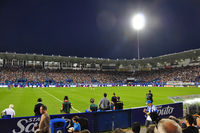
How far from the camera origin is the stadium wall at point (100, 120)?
7043 millimetres

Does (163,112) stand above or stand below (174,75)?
below

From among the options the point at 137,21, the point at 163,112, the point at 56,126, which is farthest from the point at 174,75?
the point at 56,126

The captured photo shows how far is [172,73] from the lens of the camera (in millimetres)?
70125

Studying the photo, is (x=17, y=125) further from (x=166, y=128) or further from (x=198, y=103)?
(x=198, y=103)

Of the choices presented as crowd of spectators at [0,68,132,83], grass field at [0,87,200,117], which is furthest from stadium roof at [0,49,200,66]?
grass field at [0,87,200,117]

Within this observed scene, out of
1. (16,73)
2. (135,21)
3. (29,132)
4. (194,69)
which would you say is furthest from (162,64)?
(29,132)

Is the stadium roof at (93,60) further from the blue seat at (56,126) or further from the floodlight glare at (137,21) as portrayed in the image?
the blue seat at (56,126)

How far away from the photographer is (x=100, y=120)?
887 cm

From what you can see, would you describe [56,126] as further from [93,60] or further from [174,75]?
[93,60]

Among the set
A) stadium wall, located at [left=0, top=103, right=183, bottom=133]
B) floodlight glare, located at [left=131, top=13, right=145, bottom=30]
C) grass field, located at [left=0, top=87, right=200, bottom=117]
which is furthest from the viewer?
floodlight glare, located at [left=131, top=13, right=145, bottom=30]

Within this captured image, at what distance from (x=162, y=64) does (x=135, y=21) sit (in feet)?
137

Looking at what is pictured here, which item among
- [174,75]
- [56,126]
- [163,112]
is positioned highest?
[174,75]

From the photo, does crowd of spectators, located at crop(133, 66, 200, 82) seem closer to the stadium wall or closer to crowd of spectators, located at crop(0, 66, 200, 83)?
crowd of spectators, located at crop(0, 66, 200, 83)

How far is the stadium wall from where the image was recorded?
704 centimetres
